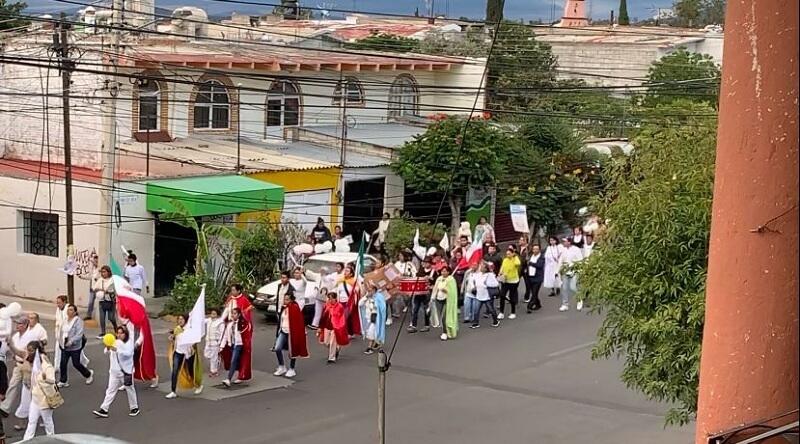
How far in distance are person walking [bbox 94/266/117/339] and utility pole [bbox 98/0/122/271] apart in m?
2.08

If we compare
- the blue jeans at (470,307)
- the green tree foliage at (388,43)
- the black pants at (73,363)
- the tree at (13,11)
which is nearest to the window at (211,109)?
the tree at (13,11)

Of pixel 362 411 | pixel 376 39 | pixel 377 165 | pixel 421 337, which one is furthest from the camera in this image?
pixel 376 39

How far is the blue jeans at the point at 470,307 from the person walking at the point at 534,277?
1907mm

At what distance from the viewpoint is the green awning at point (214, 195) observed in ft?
77.5

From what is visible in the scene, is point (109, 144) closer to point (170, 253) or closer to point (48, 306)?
point (170, 253)

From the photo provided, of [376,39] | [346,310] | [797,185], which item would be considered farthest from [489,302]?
[376,39]

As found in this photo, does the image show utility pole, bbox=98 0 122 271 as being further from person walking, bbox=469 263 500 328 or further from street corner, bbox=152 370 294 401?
person walking, bbox=469 263 500 328

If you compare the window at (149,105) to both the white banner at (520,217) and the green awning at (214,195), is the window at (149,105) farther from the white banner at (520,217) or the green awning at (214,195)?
the white banner at (520,217)

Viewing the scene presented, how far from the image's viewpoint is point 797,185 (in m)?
3.84

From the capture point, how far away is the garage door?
90.6 feet

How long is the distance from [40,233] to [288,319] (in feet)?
→ 29.9

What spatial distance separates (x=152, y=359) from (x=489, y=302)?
7.58 metres

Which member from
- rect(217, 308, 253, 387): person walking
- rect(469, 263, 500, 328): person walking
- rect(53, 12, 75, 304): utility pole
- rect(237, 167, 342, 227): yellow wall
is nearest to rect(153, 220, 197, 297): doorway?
rect(237, 167, 342, 227): yellow wall

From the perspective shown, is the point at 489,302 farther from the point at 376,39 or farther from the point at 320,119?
the point at 376,39
